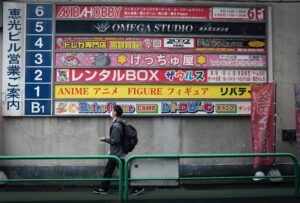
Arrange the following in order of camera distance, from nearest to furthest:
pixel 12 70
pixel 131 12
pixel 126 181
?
pixel 126 181, pixel 12 70, pixel 131 12

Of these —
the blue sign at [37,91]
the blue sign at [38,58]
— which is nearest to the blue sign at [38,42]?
the blue sign at [38,58]

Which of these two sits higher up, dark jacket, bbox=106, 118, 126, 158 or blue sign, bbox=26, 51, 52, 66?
blue sign, bbox=26, 51, 52, 66

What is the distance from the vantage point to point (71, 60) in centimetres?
1108

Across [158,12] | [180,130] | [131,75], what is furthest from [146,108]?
[158,12]

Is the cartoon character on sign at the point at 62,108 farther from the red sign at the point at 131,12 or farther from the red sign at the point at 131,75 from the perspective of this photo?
the red sign at the point at 131,12

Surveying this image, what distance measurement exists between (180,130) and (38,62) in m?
3.80

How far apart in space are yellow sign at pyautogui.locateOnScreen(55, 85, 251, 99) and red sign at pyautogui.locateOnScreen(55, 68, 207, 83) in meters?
0.15

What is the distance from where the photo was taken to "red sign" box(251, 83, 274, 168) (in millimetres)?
10414

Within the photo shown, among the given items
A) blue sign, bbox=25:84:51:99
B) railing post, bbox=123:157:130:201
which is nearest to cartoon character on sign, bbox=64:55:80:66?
blue sign, bbox=25:84:51:99

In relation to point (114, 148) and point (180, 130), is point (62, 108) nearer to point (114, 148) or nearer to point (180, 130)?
point (114, 148)

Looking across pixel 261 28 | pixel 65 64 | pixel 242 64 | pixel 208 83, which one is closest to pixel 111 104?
pixel 65 64

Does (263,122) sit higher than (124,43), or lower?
lower

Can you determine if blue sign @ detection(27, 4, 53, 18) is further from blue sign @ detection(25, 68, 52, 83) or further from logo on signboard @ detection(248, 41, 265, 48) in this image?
logo on signboard @ detection(248, 41, 265, 48)

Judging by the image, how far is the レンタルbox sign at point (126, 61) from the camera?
1102 centimetres
